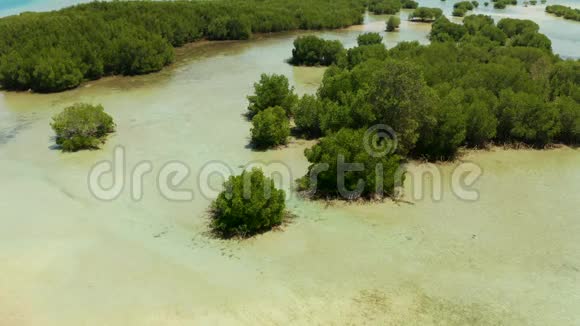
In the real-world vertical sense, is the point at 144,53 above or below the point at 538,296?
above

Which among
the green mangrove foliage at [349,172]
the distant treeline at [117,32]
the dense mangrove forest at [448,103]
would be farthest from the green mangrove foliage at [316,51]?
the green mangrove foliage at [349,172]

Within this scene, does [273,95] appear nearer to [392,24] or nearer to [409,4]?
[392,24]

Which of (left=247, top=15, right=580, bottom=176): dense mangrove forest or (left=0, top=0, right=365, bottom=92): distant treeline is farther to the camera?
(left=0, top=0, right=365, bottom=92): distant treeline

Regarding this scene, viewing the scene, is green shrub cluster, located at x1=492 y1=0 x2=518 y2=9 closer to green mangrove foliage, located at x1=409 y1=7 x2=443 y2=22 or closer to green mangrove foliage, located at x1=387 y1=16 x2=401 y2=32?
green mangrove foliage, located at x1=409 y1=7 x2=443 y2=22

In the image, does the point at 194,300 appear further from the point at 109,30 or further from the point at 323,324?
the point at 109,30

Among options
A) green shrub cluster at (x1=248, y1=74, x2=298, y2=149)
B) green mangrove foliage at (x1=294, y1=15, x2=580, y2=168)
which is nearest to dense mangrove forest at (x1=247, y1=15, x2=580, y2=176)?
green mangrove foliage at (x1=294, y1=15, x2=580, y2=168)

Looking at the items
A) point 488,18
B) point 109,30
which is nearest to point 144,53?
point 109,30

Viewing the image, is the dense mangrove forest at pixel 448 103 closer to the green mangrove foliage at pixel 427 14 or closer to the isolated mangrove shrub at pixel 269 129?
the isolated mangrove shrub at pixel 269 129
